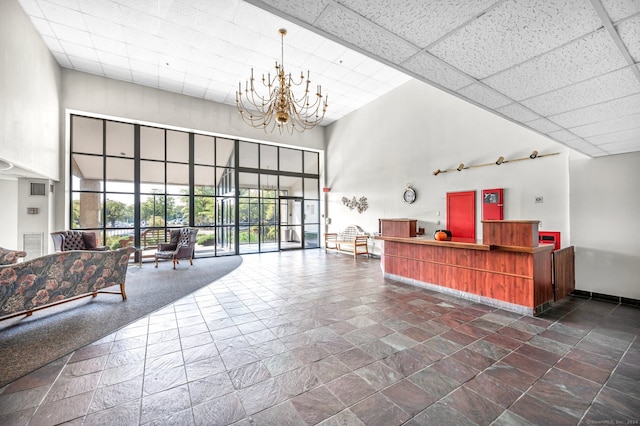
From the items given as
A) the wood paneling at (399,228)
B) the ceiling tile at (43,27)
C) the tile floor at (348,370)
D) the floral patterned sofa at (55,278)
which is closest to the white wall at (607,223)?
the tile floor at (348,370)

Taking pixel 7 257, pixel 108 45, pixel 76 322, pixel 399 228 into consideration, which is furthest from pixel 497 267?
pixel 108 45

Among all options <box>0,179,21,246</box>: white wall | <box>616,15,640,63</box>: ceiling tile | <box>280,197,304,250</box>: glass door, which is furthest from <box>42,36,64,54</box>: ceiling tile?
<box>616,15,640,63</box>: ceiling tile

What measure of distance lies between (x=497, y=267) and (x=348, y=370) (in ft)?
9.53

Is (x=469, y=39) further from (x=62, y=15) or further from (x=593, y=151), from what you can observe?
(x=62, y=15)

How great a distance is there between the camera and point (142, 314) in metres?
3.68

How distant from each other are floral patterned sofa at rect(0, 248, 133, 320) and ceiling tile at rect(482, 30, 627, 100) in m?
5.24

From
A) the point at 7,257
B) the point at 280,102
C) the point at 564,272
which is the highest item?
the point at 280,102

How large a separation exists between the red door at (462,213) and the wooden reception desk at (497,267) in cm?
184

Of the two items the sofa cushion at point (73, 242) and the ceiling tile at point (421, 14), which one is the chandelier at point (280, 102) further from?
the sofa cushion at point (73, 242)

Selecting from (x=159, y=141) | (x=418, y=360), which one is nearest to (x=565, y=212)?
(x=418, y=360)

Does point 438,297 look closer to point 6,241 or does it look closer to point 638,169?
point 638,169

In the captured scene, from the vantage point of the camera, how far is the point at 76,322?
3412 millimetres

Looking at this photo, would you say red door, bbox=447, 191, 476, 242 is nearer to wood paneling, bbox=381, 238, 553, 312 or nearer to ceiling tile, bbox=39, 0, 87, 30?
wood paneling, bbox=381, 238, 553, 312

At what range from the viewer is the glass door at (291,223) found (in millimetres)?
10211
